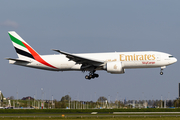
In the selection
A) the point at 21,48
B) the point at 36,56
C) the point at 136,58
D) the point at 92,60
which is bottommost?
the point at 92,60

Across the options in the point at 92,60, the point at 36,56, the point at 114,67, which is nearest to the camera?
the point at 114,67

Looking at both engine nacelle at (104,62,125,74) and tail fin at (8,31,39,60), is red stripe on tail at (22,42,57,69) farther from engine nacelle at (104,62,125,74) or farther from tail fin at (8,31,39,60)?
engine nacelle at (104,62,125,74)

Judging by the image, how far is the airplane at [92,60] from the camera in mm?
47531

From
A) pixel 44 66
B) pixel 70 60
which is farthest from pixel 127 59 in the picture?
pixel 44 66

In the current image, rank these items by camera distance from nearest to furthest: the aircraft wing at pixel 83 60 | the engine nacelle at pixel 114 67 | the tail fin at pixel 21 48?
the engine nacelle at pixel 114 67 → the aircraft wing at pixel 83 60 → the tail fin at pixel 21 48

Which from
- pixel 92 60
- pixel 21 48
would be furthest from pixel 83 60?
pixel 21 48

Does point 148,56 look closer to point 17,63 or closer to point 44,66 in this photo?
point 44,66

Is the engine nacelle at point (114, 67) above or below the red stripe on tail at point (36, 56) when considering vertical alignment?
below

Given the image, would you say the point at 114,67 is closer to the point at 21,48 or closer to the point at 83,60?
the point at 83,60

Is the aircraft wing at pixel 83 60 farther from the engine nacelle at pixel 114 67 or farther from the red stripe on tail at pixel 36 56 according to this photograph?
→ the red stripe on tail at pixel 36 56

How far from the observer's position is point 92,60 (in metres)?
47.8

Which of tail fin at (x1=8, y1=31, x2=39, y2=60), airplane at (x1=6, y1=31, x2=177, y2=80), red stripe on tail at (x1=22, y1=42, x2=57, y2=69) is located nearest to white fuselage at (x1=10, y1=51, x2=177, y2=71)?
airplane at (x1=6, y1=31, x2=177, y2=80)

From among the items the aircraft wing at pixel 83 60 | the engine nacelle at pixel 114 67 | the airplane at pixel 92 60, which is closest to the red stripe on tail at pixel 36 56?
the airplane at pixel 92 60

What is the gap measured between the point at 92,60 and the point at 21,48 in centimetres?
1536
